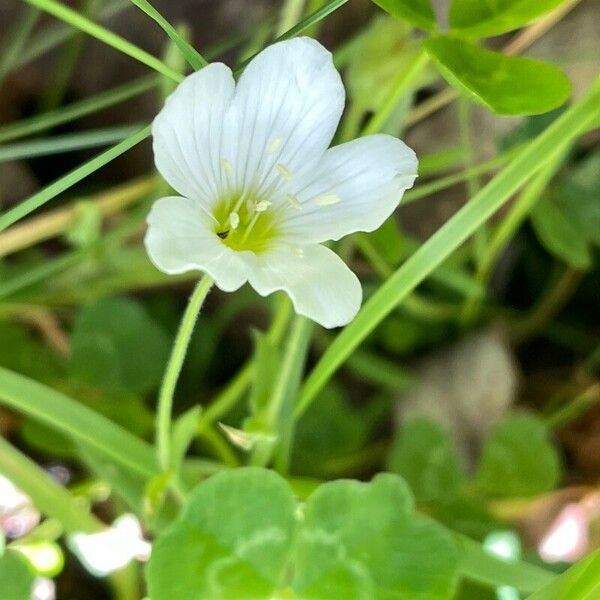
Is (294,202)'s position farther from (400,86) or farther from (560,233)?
(560,233)

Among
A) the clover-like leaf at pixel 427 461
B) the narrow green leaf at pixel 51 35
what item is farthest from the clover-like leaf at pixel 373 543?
the narrow green leaf at pixel 51 35

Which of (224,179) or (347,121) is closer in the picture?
(224,179)

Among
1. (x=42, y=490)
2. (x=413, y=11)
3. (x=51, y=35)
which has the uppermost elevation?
(x=51, y=35)

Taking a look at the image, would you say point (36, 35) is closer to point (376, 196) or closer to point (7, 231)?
point (7, 231)

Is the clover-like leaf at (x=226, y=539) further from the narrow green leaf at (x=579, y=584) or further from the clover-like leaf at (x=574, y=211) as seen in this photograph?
the clover-like leaf at (x=574, y=211)

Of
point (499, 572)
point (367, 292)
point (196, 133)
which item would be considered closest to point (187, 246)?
point (196, 133)

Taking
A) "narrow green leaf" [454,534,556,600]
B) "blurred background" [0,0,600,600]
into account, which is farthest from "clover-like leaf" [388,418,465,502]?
"narrow green leaf" [454,534,556,600]

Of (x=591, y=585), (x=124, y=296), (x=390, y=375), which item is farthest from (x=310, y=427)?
(x=591, y=585)
